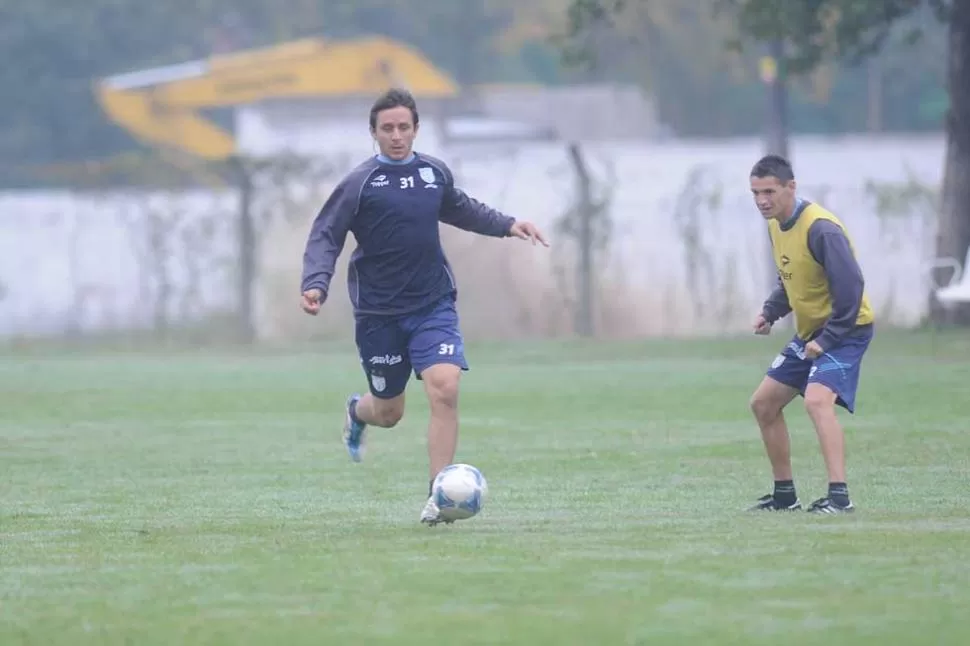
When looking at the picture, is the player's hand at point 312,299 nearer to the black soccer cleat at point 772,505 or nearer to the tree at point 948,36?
the black soccer cleat at point 772,505

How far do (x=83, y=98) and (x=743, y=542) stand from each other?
167 feet

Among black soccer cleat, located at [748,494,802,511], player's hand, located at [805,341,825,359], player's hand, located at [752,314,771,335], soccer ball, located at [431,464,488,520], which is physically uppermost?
player's hand, located at [752,314,771,335]

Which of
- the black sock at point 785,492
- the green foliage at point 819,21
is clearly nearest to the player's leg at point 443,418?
the black sock at point 785,492

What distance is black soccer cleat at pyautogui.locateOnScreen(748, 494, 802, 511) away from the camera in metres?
9.72

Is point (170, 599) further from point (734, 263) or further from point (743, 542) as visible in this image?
point (734, 263)

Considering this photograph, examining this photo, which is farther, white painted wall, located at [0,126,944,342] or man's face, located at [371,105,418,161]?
white painted wall, located at [0,126,944,342]

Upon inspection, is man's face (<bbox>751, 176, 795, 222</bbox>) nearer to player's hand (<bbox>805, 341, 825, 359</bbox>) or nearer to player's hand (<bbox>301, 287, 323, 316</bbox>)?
player's hand (<bbox>805, 341, 825, 359</bbox>)

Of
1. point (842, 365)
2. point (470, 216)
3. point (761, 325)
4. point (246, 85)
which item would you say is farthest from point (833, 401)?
point (246, 85)

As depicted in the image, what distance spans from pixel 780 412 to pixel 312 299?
90.1 inches

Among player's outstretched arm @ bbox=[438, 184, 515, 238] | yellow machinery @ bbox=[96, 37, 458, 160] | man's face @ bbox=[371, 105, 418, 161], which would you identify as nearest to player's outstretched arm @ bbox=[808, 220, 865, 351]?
player's outstretched arm @ bbox=[438, 184, 515, 238]

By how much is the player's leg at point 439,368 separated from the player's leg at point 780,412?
1423 mm

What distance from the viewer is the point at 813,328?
980cm

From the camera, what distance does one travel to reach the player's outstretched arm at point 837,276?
30.9ft

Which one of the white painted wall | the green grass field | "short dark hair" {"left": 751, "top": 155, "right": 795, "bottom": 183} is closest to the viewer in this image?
the green grass field
